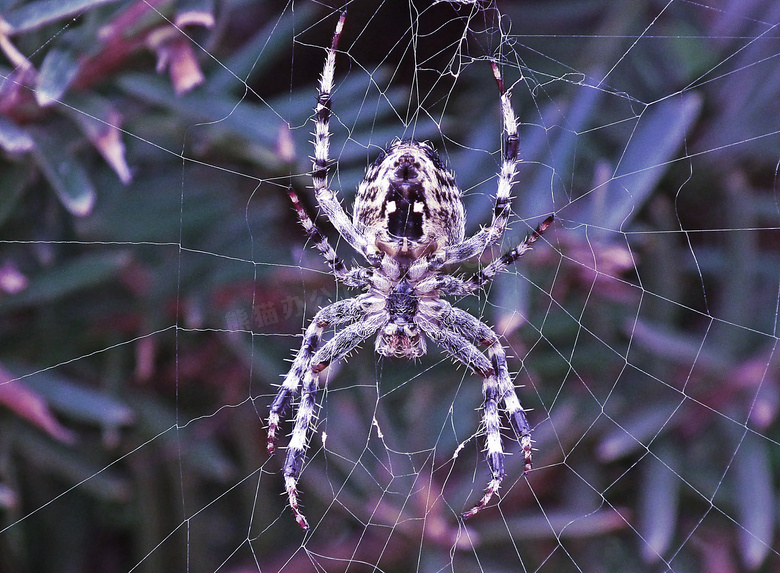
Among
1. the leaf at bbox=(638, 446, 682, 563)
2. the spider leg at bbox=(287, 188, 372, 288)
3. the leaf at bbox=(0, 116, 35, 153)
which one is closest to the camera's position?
the leaf at bbox=(0, 116, 35, 153)

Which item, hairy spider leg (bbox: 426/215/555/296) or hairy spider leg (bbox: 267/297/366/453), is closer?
hairy spider leg (bbox: 426/215/555/296)

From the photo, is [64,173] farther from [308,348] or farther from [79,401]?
[308,348]

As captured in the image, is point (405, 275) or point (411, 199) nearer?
point (411, 199)

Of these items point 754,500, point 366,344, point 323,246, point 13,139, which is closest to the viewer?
point 13,139

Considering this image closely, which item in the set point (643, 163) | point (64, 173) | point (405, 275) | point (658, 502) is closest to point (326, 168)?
point (405, 275)

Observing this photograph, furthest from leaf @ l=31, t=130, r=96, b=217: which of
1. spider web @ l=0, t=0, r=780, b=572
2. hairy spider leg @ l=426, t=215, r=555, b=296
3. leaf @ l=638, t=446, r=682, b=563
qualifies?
leaf @ l=638, t=446, r=682, b=563

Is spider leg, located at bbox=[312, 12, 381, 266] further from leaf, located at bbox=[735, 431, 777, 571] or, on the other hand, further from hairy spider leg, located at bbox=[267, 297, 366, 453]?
leaf, located at bbox=[735, 431, 777, 571]

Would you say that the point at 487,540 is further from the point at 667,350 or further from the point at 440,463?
the point at 667,350

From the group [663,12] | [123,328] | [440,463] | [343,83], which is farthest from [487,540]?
[663,12]
